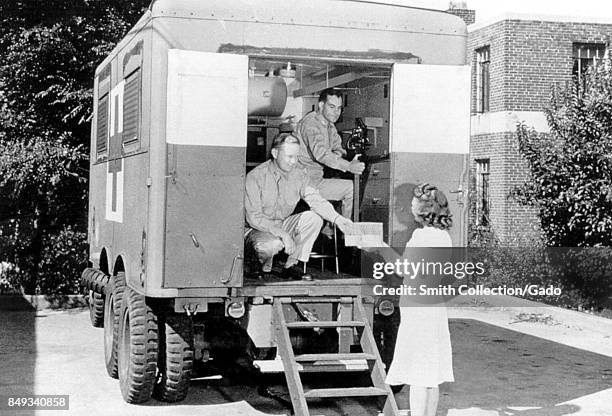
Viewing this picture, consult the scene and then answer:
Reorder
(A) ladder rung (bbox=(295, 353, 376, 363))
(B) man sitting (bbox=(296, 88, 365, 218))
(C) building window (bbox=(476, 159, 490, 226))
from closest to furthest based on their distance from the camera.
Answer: (A) ladder rung (bbox=(295, 353, 376, 363)) → (B) man sitting (bbox=(296, 88, 365, 218)) → (C) building window (bbox=(476, 159, 490, 226))

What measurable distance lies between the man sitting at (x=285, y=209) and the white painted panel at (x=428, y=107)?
3.13 feet

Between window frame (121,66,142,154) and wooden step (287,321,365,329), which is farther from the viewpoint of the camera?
window frame (121,66,142,154)

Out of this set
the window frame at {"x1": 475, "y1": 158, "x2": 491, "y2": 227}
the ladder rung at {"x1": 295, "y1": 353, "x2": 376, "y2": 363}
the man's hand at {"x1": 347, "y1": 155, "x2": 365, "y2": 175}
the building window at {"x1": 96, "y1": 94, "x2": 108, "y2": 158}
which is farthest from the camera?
the window frame at {"x1": 475, "y1": 158, "x2": 491, "y2": 227}

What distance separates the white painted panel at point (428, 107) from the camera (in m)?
7.41

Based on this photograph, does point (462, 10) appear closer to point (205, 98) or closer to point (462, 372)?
point (462, 372)

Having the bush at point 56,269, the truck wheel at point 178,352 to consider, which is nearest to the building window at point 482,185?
the bush at point 56,269

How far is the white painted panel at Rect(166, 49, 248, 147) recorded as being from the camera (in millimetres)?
6887

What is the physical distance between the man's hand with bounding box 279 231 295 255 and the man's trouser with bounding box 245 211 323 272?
3 centimetres

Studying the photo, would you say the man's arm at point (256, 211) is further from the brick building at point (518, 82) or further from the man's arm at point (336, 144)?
the brick building at point (518, 82)

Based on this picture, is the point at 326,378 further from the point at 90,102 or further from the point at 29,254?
the point at 29,254

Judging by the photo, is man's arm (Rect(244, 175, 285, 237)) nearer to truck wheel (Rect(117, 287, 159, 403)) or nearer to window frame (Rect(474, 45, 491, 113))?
truck wheel (Rect(117, 287, 159, 403))

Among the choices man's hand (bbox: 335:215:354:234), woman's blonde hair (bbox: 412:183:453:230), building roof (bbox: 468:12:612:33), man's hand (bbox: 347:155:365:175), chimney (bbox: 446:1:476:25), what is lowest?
man's hand (bbox: 335:215:354:234)

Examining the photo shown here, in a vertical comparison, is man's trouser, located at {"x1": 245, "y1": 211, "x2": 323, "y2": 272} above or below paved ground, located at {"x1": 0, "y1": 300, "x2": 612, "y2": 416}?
above

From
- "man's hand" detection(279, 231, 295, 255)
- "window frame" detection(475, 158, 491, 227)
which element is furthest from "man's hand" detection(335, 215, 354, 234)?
"window frame" detection(475, 158, 491, 227)
